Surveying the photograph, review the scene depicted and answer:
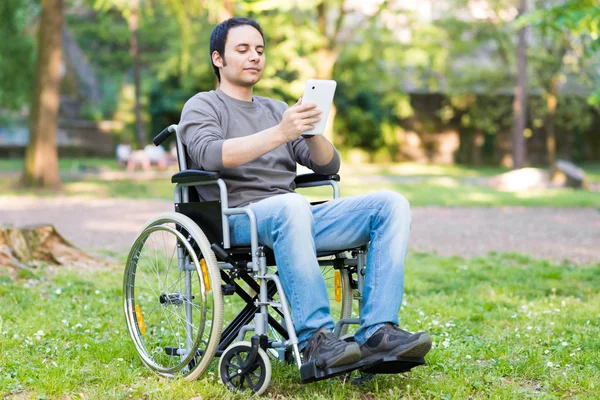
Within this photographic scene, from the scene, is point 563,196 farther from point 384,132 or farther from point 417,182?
point 384,132

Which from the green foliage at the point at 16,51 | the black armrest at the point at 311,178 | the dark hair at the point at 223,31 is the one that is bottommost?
the black armrest at the point at 311,178

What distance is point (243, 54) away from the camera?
3.43 m

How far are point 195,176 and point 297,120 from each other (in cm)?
47

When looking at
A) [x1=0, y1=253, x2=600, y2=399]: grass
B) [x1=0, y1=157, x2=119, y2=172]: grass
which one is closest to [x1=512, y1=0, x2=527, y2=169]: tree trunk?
[x1=0, y1=157, x2=119, y2=172]: grass

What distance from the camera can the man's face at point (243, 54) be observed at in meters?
3.42

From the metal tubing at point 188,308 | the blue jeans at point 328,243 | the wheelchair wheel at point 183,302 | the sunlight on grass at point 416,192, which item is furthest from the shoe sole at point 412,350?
the sunlight on grass at point 416,192

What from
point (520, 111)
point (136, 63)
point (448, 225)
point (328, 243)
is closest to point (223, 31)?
point (328, 243)

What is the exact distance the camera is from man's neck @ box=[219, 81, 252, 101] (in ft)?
11.5

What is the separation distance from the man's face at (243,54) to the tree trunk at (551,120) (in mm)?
24942

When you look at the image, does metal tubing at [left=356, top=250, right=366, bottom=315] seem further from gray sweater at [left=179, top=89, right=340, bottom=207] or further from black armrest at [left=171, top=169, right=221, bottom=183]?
black armrest at [left=171, top=169, right=221, bottom=183]

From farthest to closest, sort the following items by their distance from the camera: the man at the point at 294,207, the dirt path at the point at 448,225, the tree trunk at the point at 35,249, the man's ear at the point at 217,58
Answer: the dirt path at the point at 448,225
the tree trunk at the point at 35,249
the man's ear at the point at 217,58
the man at the point at 294,207

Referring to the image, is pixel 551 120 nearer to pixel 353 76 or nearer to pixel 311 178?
pixel 353 76

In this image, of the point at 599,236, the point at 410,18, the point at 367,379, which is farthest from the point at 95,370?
the point at 410,18

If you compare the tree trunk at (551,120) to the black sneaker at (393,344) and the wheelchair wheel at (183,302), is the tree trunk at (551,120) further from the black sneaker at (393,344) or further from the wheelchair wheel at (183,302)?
the black sneaker at (393,344)
